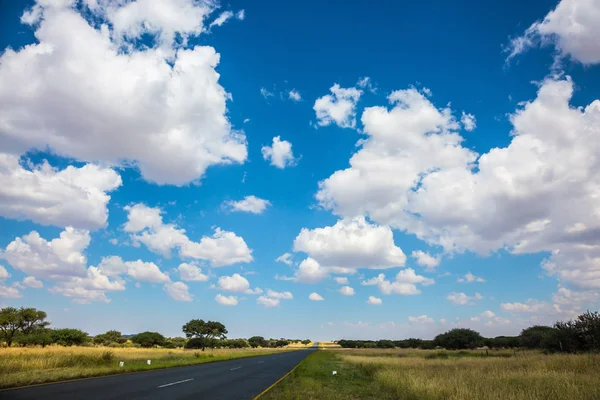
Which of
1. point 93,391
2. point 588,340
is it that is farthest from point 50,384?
point 588,340

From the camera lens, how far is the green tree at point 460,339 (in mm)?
77188

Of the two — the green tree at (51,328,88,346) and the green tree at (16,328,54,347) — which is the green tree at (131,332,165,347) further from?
the green tree at (16,328,54,347)

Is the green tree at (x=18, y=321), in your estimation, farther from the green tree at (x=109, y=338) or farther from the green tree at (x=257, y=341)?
the green tree at (x=257, y=341)

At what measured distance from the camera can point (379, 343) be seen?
169 meters

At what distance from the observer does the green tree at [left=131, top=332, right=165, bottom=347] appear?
8762cm

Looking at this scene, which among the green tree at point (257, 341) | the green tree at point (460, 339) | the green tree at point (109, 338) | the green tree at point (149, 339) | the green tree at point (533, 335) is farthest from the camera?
the green tree at point (257, 341)

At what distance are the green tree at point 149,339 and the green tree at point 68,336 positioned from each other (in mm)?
34080

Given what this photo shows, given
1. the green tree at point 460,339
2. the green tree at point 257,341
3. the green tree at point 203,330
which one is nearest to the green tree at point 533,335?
the green tree at point 460,339

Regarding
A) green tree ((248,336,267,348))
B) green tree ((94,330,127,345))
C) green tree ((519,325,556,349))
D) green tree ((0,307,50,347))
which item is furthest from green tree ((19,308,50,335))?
green tree ((248,336,267,348))

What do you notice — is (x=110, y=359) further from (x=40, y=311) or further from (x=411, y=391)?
(x=40, y=311)

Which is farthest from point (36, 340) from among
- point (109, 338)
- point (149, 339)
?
point (109, 338)

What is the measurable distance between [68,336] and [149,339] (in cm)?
3752

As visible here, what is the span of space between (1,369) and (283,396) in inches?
572

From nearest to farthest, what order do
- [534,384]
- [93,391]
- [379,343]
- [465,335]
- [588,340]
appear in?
[93,391], [534,384], [588,340], [465,335], [379,343]
